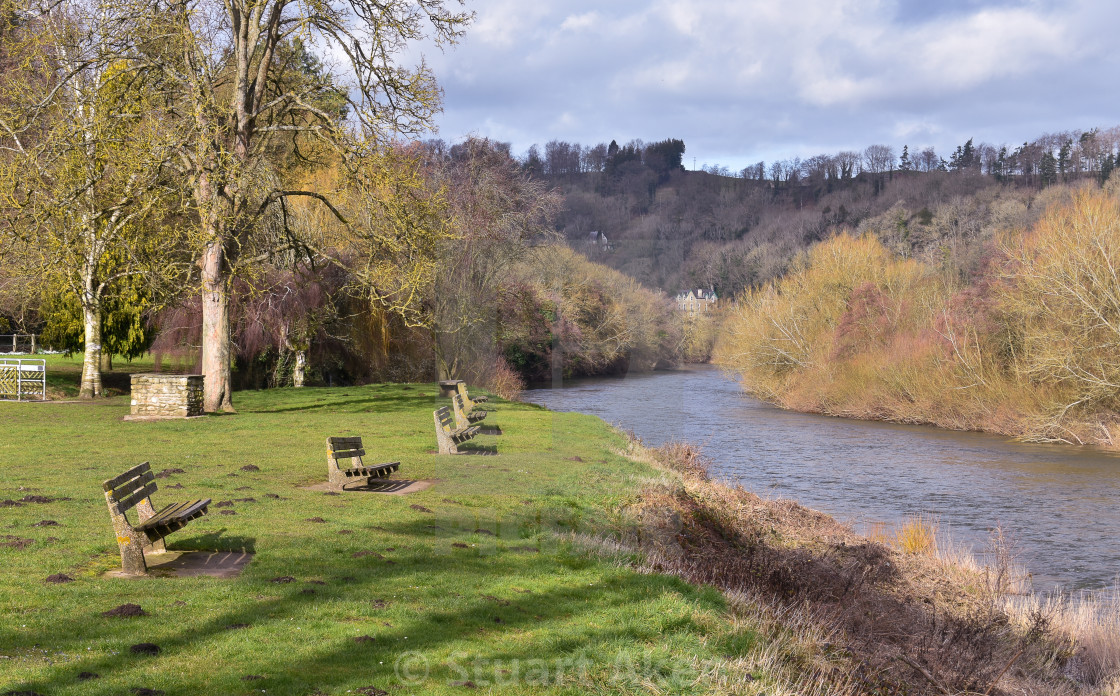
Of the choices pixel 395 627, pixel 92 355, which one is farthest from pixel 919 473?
pixel 92 355

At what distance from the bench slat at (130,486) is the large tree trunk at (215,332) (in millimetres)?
12088

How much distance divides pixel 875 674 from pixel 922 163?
498ft

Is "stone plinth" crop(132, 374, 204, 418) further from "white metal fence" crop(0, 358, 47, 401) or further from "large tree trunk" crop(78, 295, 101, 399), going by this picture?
"white metal fence" crop(0, 358, 47, 401)

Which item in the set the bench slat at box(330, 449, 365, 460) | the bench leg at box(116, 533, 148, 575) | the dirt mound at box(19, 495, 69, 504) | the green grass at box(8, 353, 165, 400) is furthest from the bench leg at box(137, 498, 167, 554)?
the green grass at box(8, 353, 165, 400)

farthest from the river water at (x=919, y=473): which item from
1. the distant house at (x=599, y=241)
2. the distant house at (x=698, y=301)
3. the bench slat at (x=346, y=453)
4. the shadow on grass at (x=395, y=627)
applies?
the distant house at (x=698, y=301)

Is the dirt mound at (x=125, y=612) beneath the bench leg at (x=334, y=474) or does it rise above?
beneath

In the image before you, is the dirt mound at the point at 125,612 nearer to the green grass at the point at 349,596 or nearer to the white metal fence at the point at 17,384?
the green grass at the point at 349,596

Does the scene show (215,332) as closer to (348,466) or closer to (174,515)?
(348,466)

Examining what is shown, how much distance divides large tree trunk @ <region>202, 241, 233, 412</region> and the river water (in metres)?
11.8

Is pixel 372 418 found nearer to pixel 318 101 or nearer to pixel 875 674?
pixel 318 101

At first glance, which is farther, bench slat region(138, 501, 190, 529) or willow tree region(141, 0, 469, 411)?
willow tree region(141, 0, 469, 411)

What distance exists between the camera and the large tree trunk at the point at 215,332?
18.8 metres

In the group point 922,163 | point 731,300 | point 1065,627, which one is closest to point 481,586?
point 1065,627

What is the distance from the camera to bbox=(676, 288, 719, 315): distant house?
59359 millimetres
